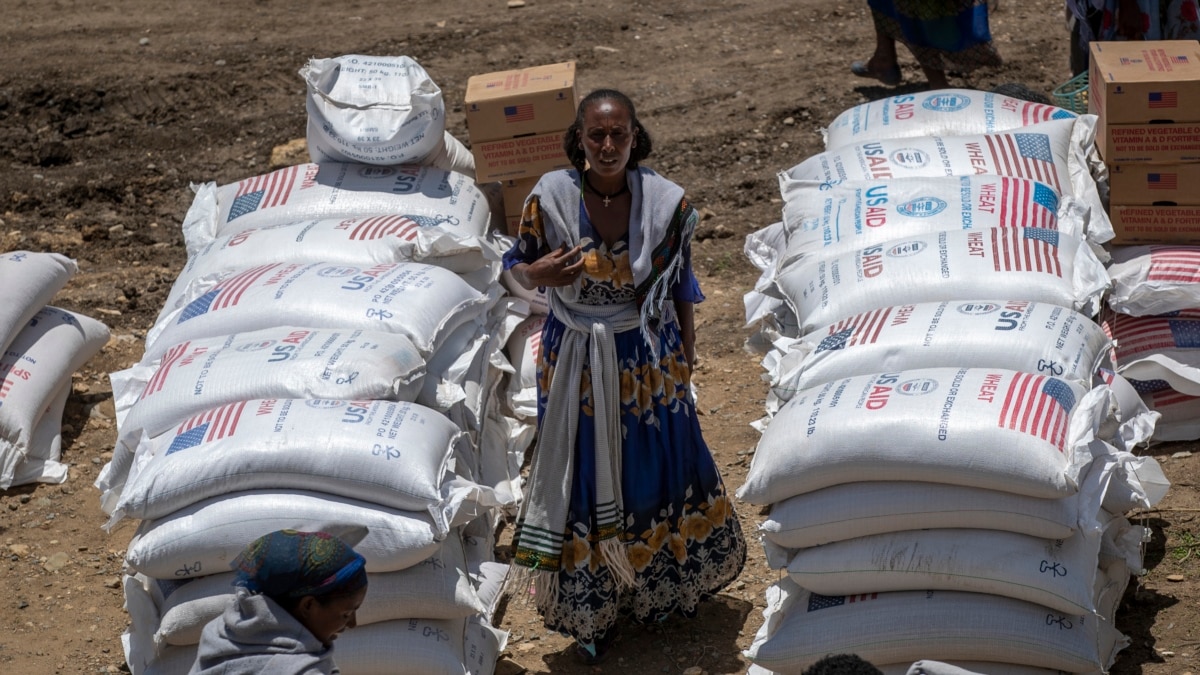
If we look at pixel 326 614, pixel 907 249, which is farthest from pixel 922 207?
pixel 326 614

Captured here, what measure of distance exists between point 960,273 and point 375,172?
230cm

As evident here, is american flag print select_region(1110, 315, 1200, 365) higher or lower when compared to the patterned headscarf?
lower

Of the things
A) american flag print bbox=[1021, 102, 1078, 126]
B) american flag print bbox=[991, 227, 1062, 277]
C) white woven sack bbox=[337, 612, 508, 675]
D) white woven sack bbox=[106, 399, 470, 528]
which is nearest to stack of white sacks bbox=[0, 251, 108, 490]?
white woven sack bbox=[106, 399, 470, 528]

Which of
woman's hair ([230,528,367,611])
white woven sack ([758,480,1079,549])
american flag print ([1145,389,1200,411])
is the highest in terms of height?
woman's hair ([230,528,367,611])

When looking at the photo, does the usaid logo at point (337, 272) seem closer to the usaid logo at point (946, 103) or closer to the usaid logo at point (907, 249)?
the usaid logo at point (907, 249)

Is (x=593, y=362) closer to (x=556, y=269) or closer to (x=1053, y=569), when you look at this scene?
(x=556, y=269)

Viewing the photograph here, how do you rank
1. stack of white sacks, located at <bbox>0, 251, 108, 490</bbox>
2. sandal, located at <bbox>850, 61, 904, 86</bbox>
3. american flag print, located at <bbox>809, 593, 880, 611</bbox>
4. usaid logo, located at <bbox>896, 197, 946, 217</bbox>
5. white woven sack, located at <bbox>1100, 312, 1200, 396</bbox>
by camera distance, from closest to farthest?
american flag print, located at <bbox>809, 593, 880, 611</bbox> < usaid logo, located at <bbox>896, 197, 946, 217</bbox> < white woven sack, located at <bbox>1100, 312, 1200, 396</bbox> < stack of white sacks, located at <bbox>0, 251, 108, 490</bbox> < sandal, located at <bbox>850, 61, 904, 86</bbox>

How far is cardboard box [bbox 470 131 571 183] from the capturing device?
5.04 meters

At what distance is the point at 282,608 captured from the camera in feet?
7.82

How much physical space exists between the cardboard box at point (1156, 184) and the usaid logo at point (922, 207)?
28.5 inches

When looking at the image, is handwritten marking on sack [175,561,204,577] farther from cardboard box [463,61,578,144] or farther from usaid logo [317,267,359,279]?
cardboard box [463,61,578,144]

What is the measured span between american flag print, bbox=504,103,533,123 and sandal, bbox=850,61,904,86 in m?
3.72

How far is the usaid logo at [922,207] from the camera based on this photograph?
14.8 feet

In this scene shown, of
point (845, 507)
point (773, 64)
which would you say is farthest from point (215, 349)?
point (773, 64)
